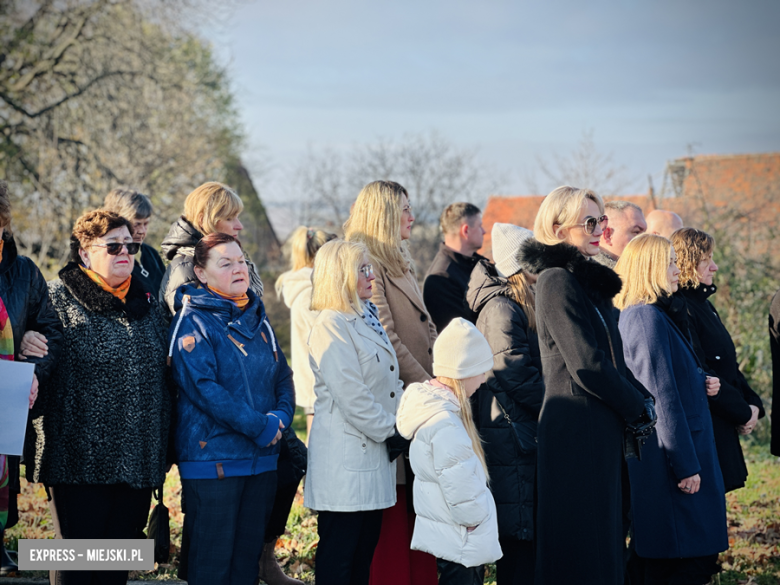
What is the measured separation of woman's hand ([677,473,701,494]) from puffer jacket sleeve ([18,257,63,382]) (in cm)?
341

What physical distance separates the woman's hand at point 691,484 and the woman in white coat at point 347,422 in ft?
5.42

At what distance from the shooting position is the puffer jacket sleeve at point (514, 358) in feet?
13.2

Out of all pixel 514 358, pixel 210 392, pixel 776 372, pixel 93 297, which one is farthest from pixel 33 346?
pixel 776 372

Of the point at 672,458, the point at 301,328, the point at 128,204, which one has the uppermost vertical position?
the point at 128,204

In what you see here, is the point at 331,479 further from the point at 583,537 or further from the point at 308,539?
the point at 308,539

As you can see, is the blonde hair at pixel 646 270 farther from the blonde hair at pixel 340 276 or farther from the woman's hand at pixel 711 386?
the blonde hair at pixel 340 276

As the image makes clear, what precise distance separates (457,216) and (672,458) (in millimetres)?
2580

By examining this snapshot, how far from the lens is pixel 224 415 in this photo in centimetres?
350

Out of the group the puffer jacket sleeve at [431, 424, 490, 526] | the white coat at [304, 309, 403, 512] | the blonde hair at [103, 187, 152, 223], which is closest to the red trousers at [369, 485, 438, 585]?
the white coat at [304, 309, 403, 512]

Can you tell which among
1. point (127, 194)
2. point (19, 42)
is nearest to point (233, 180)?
point (19, 42)

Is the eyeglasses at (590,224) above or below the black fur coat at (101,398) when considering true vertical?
above

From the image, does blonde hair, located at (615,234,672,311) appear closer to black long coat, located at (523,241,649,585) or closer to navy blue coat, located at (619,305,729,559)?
navy blue coat, located at (619,305,729,559)

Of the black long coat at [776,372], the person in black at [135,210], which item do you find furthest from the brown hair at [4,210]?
the black long coat at [776,372]

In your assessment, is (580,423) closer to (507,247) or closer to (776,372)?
(507,247)
